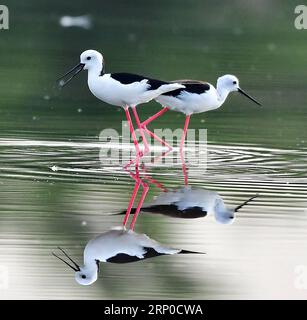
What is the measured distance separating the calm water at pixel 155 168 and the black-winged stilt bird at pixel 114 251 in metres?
0.06

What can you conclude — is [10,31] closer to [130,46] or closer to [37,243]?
[130,46]

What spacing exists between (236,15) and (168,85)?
13.9 metres

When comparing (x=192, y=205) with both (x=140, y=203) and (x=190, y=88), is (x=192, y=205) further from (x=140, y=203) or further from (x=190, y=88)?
(x=190, y=88)

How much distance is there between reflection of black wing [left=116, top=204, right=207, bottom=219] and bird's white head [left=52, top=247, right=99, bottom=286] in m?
1.30

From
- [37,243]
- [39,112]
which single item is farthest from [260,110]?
[37,243]

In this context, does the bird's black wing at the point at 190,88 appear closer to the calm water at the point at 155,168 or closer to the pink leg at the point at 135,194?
the calm water at the point at 155,168

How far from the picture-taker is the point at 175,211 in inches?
346

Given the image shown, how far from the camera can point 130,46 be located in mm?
20906

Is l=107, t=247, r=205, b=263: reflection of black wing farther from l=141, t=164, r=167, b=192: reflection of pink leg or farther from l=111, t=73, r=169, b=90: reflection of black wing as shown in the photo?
l=111, t=73, r=169, b=90: reflection of black wing

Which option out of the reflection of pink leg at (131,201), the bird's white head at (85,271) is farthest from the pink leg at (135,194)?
the bird's white head at (85,271)

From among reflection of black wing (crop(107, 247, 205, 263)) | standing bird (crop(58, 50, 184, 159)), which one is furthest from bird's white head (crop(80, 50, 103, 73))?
reflection of black wing (crop(107, 247, 205, 263))

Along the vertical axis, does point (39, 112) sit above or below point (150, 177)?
above

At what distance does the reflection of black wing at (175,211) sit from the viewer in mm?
8695

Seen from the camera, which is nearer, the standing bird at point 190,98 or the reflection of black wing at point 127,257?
the reflection of black wing at point 127,257
